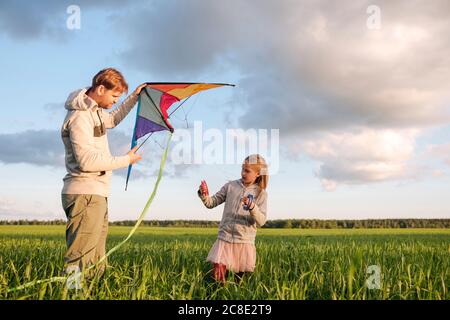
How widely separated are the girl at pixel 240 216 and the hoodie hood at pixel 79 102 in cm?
180

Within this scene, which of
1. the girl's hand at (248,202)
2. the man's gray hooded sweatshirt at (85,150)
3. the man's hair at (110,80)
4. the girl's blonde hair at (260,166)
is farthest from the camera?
the girl's blonde hair at (260,166)

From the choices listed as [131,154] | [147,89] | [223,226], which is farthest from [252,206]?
[147,89]

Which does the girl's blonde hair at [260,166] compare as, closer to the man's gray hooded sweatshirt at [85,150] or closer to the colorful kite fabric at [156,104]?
the colorful kite fabric at [156,104]

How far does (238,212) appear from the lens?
18.3 ft

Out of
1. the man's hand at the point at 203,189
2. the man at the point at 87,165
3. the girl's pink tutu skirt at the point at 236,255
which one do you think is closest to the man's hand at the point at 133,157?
the man at the point at 87,165

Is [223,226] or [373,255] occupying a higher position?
[223,226]

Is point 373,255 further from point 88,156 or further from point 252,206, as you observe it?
point 88,156

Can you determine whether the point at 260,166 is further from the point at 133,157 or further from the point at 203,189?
the point at 133,157

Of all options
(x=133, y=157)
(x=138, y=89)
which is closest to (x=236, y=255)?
(x=133, y=157)

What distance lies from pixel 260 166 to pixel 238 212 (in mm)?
696

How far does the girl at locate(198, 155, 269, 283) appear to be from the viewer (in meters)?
5.40

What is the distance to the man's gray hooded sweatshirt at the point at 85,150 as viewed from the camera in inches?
178
